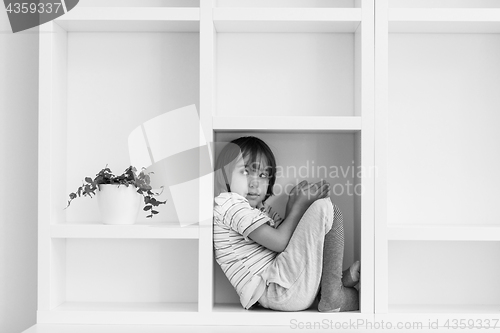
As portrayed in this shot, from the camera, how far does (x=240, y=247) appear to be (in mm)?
1578

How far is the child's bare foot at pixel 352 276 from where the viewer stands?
5.14ft

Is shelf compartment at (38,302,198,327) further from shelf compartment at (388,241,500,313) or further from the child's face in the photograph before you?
shelf compartment at (388,241,500,313)

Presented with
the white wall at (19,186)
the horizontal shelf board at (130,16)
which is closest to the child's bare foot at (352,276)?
the horizontal shelf board at (130,16)

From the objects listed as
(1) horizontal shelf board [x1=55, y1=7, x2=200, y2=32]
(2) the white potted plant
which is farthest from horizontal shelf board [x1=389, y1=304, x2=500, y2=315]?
(1) horizontal shelf board [x1=55, y1=7, x2=200, y2=32]

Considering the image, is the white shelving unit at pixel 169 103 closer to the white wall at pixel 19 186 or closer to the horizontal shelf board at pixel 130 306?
the horizontal shelf board at pixel 130 306

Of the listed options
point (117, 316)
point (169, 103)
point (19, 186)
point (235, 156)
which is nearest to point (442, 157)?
point (235, 156)

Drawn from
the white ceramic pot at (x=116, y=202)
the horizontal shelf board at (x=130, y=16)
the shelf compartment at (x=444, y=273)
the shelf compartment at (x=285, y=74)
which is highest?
the horizontal shelf board at (x=130, y=16)

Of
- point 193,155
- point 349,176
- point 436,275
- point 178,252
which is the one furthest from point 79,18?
point 436,275

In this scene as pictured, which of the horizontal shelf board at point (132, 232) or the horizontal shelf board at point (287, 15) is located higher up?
the horizontal shelf board at point (287, 15)

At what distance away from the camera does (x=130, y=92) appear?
1728 millimetres

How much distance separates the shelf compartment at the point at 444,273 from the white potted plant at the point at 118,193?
831 millimetres

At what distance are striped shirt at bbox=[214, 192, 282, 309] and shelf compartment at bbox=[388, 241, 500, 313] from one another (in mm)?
453

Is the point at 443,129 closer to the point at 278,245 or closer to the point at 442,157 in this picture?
the point at 442,157

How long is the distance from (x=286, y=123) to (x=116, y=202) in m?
0.56
